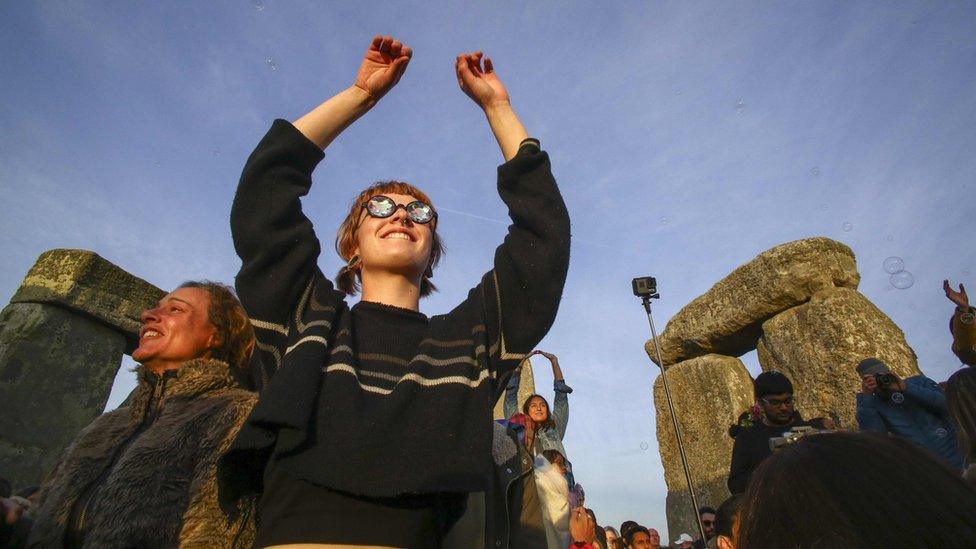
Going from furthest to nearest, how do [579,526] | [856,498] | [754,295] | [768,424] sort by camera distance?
[754,295]
[579,526]
[768,424]
[856,498]

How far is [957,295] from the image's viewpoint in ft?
13.5

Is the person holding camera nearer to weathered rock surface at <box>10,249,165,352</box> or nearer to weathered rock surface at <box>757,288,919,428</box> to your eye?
weathered rock surface at <box>757,288,919,428</box>

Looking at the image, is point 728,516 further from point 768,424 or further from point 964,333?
point 964,333

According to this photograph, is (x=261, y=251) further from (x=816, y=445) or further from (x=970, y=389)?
(x=970, y=389)

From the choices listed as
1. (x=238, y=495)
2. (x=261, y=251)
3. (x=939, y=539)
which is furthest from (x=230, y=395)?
(x=939, y=539)

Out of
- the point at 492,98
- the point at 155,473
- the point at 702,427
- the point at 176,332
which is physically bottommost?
the point at 155,473

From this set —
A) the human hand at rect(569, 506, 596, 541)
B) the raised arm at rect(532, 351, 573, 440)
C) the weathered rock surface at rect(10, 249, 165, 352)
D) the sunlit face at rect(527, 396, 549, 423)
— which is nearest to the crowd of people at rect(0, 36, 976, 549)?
the human hand at rect(569, 506, 596, 541)

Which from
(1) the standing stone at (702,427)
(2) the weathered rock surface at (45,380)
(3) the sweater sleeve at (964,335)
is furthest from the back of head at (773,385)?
(2) the weathered rock surface at (45,380)

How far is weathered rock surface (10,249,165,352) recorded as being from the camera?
467 centimetres

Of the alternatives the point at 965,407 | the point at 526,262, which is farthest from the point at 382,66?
the point at 965,407

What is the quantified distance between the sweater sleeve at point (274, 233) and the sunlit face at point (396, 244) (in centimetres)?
17

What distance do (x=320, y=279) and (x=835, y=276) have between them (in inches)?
343

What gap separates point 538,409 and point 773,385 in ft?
6.53

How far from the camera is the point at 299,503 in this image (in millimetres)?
1098
